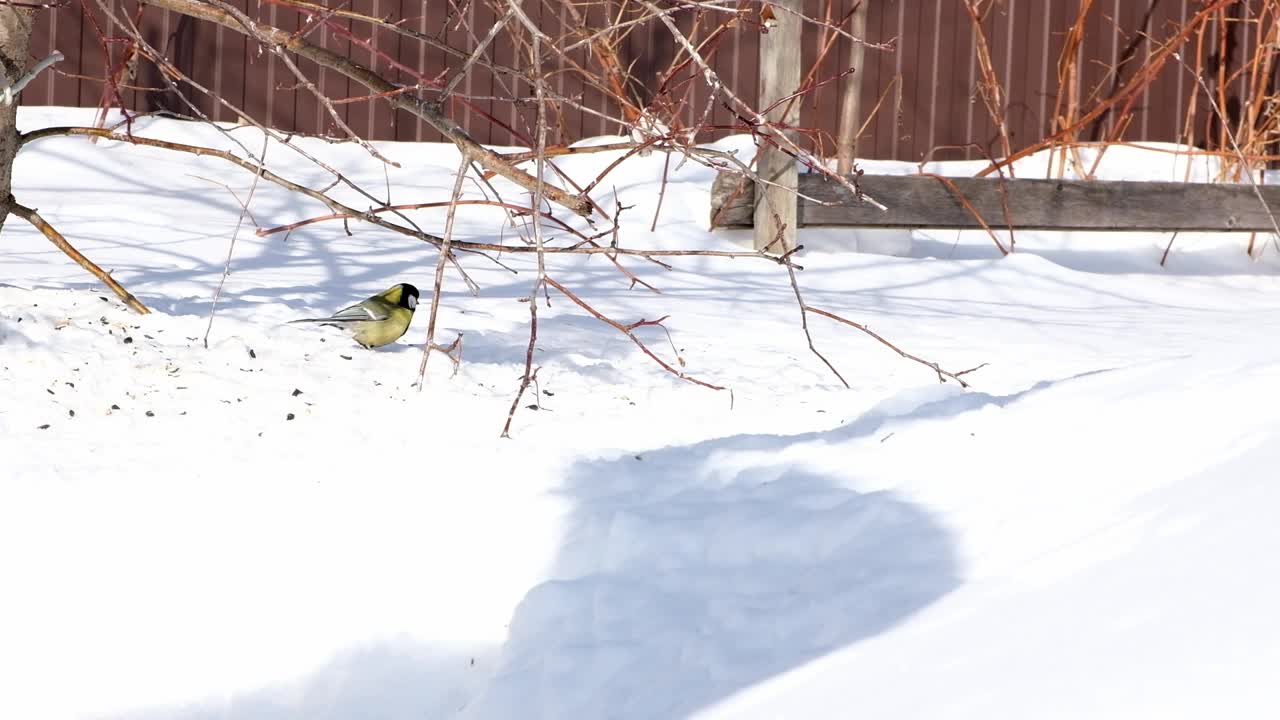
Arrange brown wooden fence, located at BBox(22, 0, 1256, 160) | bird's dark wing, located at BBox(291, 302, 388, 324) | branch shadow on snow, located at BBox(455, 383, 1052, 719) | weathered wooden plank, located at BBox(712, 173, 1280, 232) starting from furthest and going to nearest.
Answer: brown wooden fence, located at BBox(22, 0, 1256, 160), weathered wooden plank, located at BBox(712, 173, 1280, 232), bird's dark wing, located at BBox(291, 302, 388, 324), branch shadow on snow, located at BBox(455, 383, 1052, 719)

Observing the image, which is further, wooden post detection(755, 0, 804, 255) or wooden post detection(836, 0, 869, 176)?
wooden post detection(836, 0, 869, 176)

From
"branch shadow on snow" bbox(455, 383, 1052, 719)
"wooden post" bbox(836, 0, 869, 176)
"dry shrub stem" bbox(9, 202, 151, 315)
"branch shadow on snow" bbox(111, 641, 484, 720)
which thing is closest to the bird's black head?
"dry shrub stem" bbox(9, 202, 151, 315)

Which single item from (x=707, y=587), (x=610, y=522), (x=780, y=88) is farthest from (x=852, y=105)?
(x=707, y=587)

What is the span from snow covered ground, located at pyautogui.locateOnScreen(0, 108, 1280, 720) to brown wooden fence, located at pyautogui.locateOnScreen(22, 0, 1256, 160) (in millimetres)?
2830

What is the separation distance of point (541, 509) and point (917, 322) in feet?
8.80

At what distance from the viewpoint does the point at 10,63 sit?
3348mm

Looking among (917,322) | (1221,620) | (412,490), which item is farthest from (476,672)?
(917,322)

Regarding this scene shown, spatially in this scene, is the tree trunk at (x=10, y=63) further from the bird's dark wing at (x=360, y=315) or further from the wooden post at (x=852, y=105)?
the wooden post at (x=852, y=105)

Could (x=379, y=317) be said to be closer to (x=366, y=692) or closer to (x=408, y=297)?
(x=408, y=297)

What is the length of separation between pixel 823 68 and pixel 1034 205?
176 centimetres

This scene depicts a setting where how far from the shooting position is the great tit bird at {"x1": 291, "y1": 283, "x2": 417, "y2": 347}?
3633 millimetres

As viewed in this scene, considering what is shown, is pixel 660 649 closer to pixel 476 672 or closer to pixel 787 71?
pixel 476 672

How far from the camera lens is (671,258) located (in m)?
5.77

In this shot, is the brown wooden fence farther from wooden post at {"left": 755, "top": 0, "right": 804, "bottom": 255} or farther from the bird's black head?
the bird's black head
